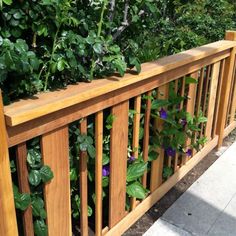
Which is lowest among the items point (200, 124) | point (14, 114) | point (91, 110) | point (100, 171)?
point (200, 124)

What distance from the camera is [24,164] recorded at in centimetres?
160

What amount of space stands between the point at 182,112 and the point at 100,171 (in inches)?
39.2

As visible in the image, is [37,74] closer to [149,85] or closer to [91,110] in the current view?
[91,110]

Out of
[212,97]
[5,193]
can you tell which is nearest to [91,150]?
[5,193]

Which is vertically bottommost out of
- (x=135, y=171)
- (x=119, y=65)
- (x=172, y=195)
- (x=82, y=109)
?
(x=172, y=195)

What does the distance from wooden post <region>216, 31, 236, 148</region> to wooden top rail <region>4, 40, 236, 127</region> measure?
1.10 meters

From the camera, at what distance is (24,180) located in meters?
1.61

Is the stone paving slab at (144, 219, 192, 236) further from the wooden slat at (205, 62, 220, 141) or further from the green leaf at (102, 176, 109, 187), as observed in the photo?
the wooden slat at (205, 62, 220, 141)

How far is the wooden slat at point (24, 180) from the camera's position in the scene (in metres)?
1.55

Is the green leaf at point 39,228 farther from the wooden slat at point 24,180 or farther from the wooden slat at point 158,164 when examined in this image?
the wooden slat at point 158,164

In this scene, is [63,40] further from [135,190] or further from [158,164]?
[158,164]

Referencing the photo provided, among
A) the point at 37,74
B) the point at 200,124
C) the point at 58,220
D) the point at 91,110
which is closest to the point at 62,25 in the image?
the point at 37,74

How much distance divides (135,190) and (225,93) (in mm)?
1657

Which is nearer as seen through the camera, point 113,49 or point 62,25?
point 62,25
